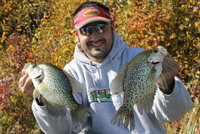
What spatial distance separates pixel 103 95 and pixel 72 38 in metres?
2.27

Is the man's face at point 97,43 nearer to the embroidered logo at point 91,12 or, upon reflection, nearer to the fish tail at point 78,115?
the embroidered logo at point 91,12

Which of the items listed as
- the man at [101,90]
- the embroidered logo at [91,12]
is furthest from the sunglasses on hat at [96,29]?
the embroidered logo at [91,12]

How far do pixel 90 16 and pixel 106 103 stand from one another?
1.02 m

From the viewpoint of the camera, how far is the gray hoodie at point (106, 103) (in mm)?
1940

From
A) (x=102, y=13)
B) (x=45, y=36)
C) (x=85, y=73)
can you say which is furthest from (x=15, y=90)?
(x=102, y=13)

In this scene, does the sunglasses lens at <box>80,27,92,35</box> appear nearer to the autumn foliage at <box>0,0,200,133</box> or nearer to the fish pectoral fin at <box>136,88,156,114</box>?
the fish pectoral fin at <box>136,88,156,114</box>

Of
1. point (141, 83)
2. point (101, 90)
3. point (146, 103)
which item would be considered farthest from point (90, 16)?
point (146, 103)

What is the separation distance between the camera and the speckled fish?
5.26 feet

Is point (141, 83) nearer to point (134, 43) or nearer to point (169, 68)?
point (169, 68)

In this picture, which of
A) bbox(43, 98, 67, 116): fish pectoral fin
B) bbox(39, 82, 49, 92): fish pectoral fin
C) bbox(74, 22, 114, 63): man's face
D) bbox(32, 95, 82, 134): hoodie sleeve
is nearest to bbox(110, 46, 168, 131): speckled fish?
bbox(43, 98, 67, 116): fish pectoral fin

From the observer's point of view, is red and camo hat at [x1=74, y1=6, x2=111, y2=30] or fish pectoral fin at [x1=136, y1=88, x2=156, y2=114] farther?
red and camo hat at [x1=74, y1=6, x2=111, y2=30]

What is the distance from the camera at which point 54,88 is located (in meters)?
1.70

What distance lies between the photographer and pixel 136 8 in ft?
12.8

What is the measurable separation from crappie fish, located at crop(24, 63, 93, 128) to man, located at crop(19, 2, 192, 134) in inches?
8.5
